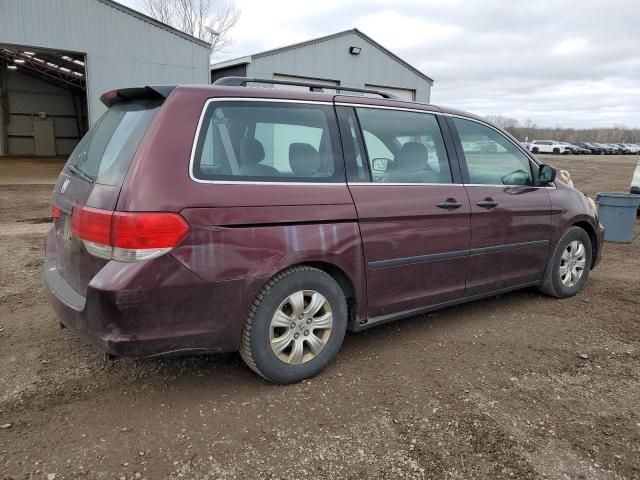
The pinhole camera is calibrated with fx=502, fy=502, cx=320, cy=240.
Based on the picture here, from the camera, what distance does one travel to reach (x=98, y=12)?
1402cm

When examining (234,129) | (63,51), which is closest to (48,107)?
(63,51)

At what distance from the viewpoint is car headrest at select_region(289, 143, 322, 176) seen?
3047 millimetres

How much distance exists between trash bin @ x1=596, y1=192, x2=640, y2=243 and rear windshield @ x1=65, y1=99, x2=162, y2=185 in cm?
674

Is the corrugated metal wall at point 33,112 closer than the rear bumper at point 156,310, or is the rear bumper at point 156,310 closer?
the rear bumper at point 156,310

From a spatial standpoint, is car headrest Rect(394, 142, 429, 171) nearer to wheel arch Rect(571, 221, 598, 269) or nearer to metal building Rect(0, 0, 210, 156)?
wheel arch Rect(571, 221, 598, 269)

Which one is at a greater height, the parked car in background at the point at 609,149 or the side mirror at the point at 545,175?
the parked car in background at the point at 609,149

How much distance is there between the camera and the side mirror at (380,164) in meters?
3.37

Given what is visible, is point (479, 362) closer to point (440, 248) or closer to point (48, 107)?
point (440, 248)

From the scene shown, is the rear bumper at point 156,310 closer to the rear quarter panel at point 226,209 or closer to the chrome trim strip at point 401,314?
the rear quarter panel at point 226,209

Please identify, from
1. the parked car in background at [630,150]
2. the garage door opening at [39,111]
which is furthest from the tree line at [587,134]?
the garage door opening at [39,111]

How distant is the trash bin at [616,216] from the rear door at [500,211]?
3.58 metres

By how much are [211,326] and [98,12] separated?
565 inches

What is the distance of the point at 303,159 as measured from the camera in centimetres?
310

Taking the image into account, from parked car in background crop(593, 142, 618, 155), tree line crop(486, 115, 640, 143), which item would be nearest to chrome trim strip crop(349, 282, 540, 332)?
parked car in background crop(593, 142, 618, 155)
